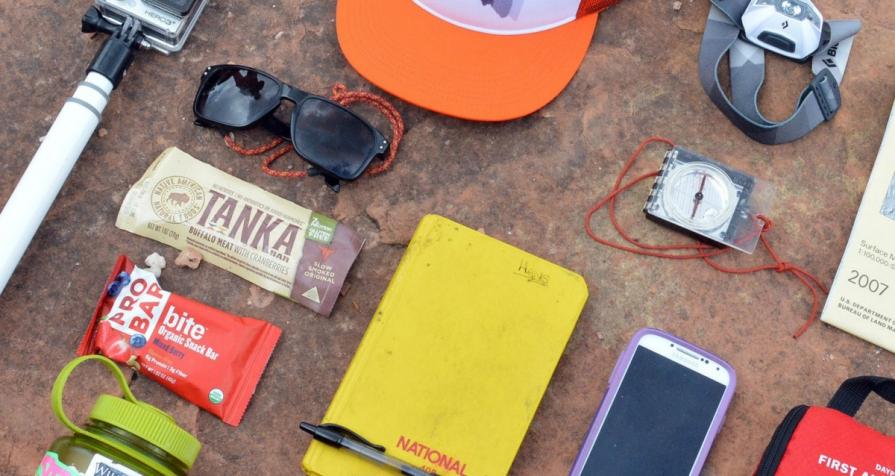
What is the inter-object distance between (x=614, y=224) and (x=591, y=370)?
0.63 feet

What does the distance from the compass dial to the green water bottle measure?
656 mm

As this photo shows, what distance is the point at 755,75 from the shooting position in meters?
1.21

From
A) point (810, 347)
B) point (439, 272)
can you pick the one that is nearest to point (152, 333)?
point (439, 272)

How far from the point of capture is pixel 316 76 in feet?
3.98

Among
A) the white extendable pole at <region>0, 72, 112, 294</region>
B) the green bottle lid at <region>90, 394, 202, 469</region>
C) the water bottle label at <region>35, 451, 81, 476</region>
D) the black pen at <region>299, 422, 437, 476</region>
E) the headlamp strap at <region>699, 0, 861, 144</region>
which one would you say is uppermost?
the headlamp strap at <region>699, 0, 861, 144</region>

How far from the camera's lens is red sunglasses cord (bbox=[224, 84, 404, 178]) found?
1182 millimetres

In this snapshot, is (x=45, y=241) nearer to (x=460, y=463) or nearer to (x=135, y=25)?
(x=135, y=25)

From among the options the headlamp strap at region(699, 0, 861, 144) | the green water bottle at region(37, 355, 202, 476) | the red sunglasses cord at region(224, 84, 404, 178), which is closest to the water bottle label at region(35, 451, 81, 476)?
the green water bottle at region(37, 355, 202, 476)

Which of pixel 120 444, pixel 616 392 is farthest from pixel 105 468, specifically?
pixel 616 392

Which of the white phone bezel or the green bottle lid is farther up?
the white phone bezel

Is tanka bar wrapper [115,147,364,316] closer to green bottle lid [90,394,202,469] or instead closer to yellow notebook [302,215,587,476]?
yellow notebook [302,215,587,476]

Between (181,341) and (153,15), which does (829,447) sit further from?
(153,15)

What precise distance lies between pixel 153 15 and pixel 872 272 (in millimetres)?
985

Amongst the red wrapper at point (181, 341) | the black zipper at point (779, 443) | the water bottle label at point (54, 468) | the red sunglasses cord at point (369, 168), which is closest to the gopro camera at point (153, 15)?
the red sunglasses cord at point (369, 168)
